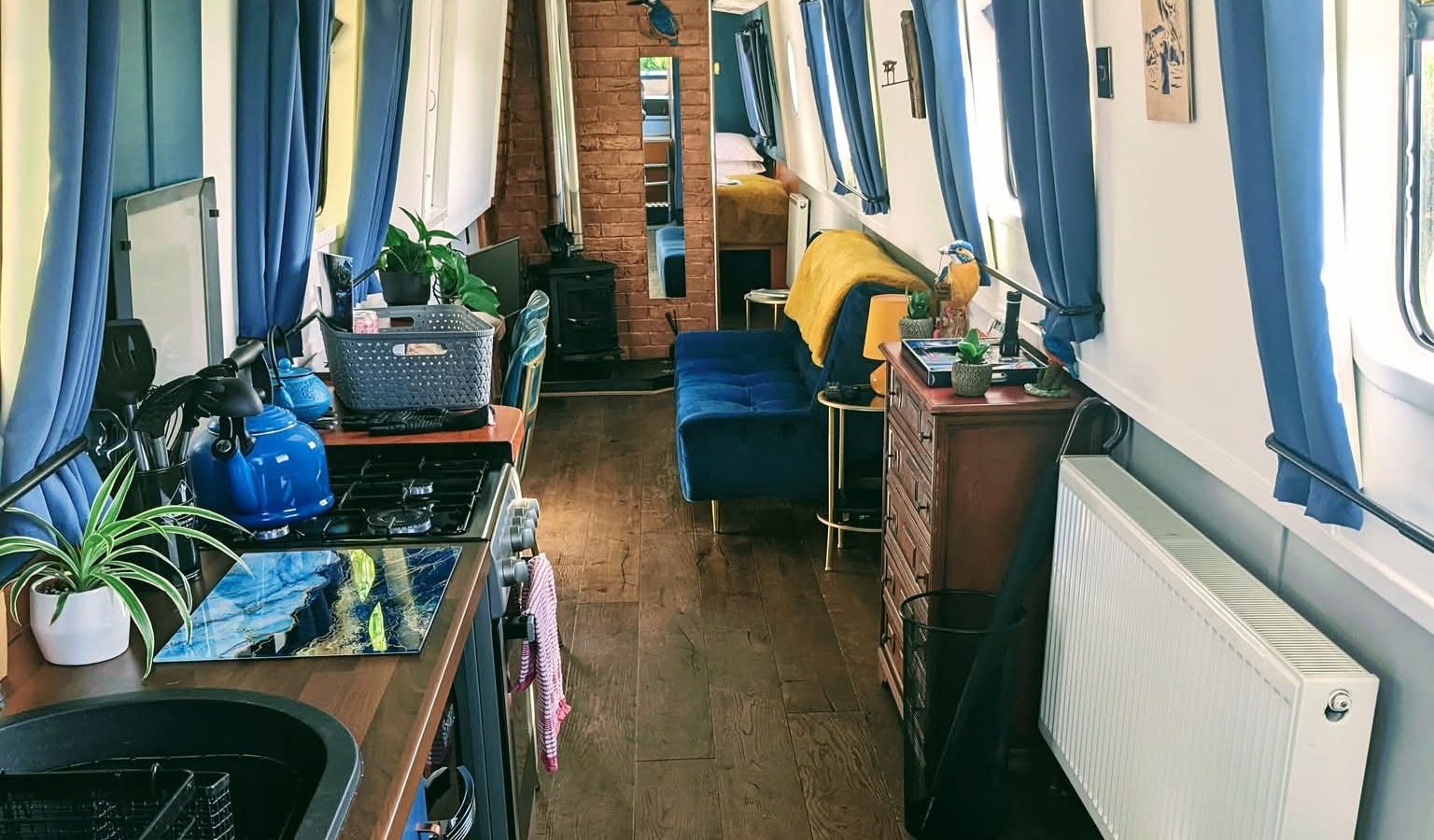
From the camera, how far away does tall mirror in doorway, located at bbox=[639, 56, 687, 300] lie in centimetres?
781

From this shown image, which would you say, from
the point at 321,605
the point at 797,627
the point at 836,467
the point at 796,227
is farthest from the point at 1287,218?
the point at 796,227

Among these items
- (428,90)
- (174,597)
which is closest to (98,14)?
(174,597)

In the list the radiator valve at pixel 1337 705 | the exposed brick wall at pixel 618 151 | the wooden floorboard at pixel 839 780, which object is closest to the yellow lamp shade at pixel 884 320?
the wooden floorboard at pixel 839 780

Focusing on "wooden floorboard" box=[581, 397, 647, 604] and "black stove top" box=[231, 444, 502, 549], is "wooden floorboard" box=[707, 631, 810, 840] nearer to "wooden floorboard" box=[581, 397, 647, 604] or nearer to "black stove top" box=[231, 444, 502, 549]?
"wooden floorboard" box=[581, 397, 647, 604]

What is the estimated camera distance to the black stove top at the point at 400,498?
233 centimetres

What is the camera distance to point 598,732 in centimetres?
356

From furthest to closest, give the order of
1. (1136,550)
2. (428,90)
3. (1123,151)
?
(428,90) < (1123,151) < (1136,550)

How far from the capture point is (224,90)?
2.90 meters

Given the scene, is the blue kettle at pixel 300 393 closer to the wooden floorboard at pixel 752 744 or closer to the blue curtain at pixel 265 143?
the blue curtain at pixel 265 143

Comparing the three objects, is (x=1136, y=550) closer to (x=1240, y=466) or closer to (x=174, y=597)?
(x=1240, y=466)

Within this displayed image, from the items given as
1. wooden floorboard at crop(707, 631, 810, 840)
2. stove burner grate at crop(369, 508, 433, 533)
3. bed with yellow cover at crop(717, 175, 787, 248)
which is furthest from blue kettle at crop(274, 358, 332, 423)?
bed with yellow cover at crop(717, 175, 787, 248)

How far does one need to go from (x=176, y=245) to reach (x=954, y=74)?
2.30 metres

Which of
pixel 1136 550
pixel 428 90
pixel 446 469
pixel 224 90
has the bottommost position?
pixel 1136 550

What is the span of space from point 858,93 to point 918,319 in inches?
78.7
